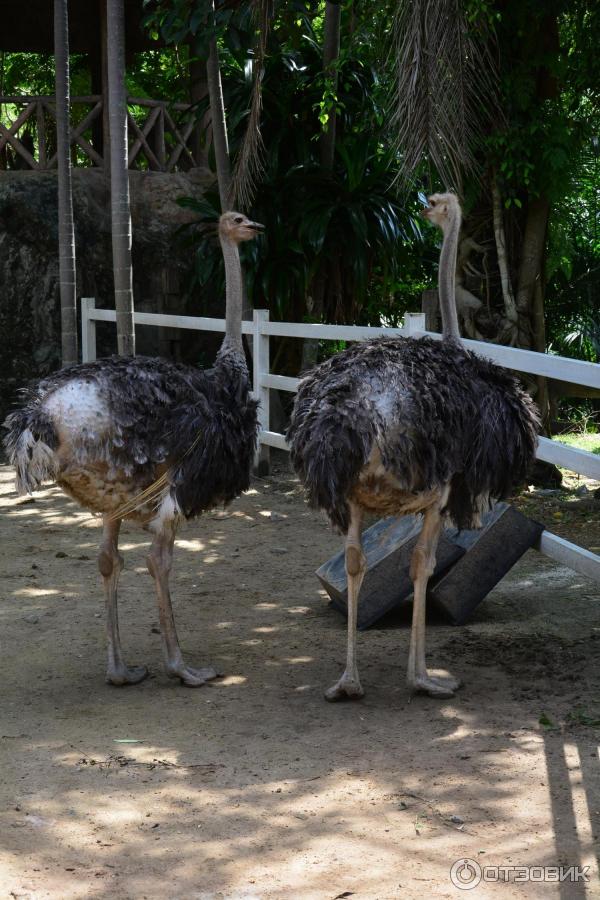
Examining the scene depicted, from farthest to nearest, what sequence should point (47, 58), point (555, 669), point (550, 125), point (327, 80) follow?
1. point (47, 58)
2. point (327, 80)
3. point (550, 125)
4. point (555, 669)

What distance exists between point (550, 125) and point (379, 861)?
6.19 meters

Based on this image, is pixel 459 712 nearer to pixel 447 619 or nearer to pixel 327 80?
pixel 447 619

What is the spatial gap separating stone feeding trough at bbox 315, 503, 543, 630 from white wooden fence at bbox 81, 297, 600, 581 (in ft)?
1.09

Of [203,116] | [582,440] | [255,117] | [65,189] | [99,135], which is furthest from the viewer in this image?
[99,135]

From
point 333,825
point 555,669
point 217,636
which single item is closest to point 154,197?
point 217,636

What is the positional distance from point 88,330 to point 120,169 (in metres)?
3.64

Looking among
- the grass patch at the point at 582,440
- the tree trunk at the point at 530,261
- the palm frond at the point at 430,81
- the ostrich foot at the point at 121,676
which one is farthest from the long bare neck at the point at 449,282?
the grass patch at the point at 582,440

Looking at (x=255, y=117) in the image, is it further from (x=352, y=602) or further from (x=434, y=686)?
(x=434, y=686)

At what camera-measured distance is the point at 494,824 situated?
347cm

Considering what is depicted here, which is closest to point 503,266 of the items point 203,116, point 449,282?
point 449,282

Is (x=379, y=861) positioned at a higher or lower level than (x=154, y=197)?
lower

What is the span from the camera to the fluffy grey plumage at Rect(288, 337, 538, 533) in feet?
14.5

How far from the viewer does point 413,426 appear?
14.5ft

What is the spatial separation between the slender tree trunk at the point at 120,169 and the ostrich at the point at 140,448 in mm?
3763
